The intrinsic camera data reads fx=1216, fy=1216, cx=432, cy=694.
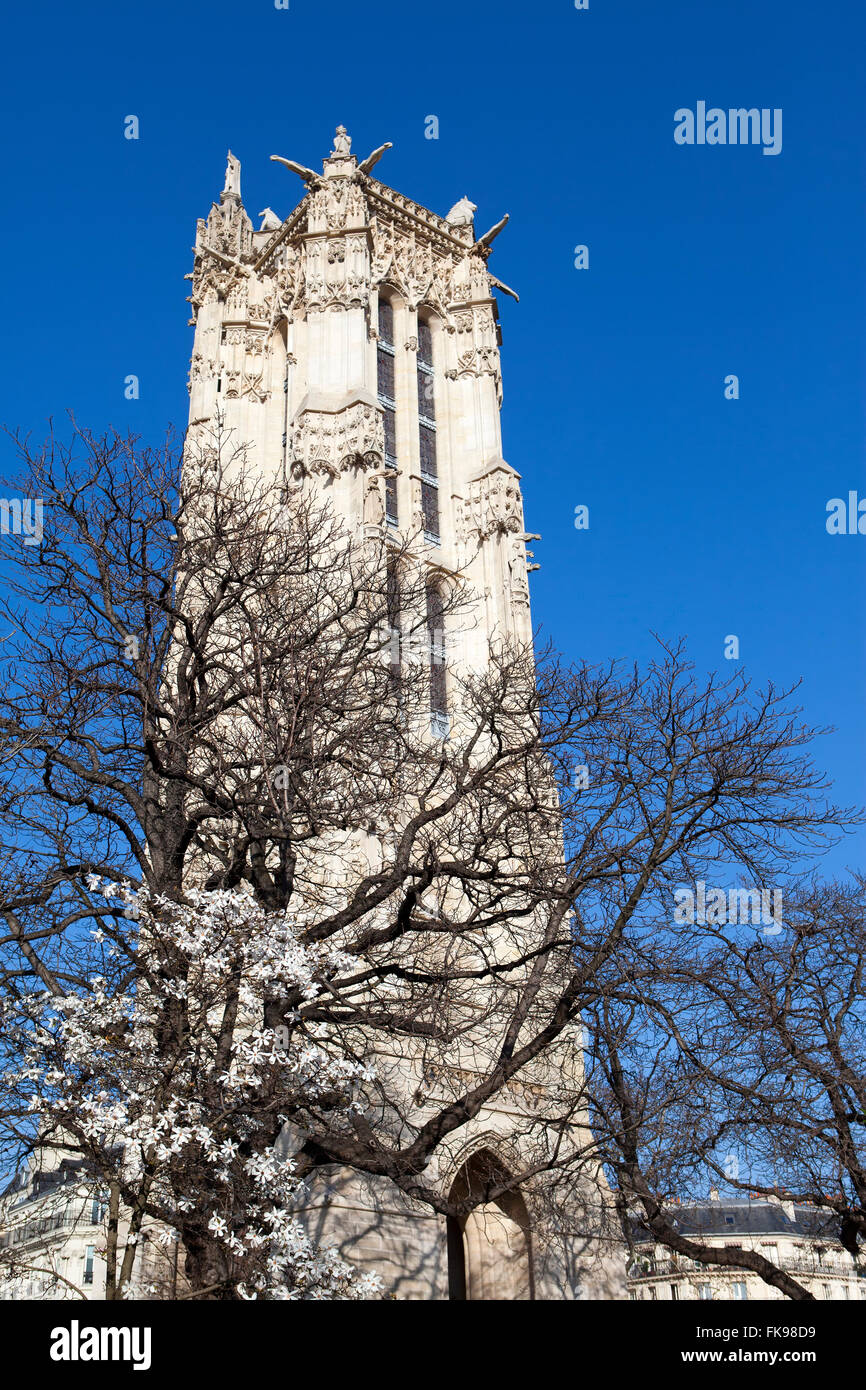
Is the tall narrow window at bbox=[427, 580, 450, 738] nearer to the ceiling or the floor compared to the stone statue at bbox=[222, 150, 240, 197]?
nearer to the floor

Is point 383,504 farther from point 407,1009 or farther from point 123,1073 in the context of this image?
point 123,1073

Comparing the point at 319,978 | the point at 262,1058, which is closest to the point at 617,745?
the point at 319,978

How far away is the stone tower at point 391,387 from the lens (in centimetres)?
2197

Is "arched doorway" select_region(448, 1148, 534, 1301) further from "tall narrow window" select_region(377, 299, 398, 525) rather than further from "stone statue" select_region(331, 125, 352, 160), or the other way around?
"stone statue" select_region(331, 125, 352, 160)

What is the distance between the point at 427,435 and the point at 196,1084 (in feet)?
83.9

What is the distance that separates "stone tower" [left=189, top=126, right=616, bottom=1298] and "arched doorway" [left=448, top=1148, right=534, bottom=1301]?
3 cm

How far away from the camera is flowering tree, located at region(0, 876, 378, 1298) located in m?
8.42

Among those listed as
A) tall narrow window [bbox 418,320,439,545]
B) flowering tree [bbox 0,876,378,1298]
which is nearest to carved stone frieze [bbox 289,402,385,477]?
tall narrow window [bbox 418,320,439,545]

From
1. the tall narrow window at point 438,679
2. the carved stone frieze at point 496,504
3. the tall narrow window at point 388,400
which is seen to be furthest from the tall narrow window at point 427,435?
the tall narrow window at point 438,679

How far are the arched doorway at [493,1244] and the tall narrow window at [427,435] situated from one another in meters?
15.2

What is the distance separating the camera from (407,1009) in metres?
11.3
